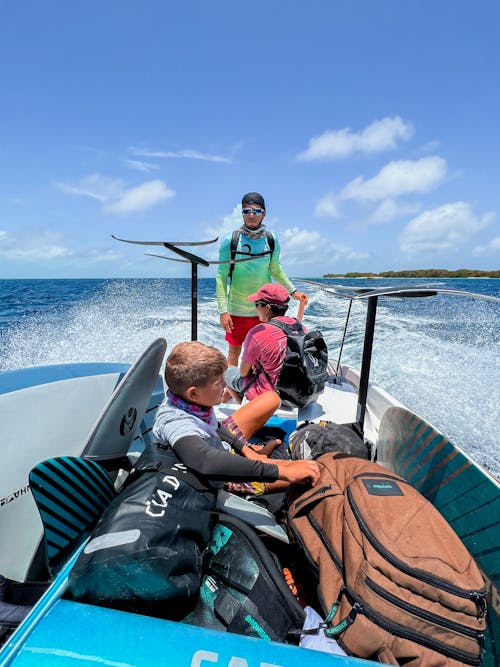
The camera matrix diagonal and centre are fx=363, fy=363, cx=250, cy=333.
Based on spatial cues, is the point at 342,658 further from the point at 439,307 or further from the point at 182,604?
the point at 439,307

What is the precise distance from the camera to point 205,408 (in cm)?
144

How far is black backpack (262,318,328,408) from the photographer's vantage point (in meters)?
2.83

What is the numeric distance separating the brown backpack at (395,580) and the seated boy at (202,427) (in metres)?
0.23

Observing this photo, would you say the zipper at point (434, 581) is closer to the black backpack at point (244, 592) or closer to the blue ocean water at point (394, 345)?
the black backpack at point (244, 592)

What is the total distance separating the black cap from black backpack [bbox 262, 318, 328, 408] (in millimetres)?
1250

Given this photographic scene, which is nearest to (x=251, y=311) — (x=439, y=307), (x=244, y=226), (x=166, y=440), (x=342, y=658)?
(x=244, y=226)

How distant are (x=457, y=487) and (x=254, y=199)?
2.80m

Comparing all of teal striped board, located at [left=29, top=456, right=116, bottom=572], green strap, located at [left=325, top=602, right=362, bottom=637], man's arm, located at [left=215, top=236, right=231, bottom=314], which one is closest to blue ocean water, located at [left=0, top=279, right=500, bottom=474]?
man's arm, located at [left=215, top=236, right=231, bottom=314]

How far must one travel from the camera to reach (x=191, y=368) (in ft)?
4.40

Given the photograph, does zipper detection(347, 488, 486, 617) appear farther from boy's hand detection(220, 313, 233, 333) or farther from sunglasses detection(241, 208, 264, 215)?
sunglasses detection(241, 208, 264, 215)

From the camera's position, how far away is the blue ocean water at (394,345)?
4.64 m

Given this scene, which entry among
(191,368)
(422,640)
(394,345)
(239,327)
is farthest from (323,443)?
(394,345)

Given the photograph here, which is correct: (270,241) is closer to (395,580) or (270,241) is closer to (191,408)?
(191,408)

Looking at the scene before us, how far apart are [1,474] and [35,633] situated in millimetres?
781
